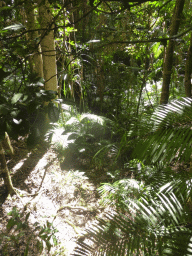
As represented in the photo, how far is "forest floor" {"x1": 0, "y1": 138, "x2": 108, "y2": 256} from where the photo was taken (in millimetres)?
1511

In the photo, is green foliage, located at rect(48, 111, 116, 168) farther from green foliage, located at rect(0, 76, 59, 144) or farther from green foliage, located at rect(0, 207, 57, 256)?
green foliage, located at rect(0, 76, 59, 144)

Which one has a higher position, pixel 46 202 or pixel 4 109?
pixel 4 109

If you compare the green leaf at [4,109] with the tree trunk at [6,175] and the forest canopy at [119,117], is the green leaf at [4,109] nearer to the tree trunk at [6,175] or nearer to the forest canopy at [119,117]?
the forest canopy at [119,117]

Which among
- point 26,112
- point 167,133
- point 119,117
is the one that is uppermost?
point 26,112

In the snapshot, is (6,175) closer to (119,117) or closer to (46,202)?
(46,202)

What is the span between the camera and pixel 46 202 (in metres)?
1.94

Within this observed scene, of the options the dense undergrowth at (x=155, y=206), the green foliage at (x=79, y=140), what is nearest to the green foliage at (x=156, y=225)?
the dense undergrowth at (x=155, y=206)

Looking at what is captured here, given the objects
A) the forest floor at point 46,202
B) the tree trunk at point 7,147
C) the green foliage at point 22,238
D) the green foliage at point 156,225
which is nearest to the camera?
the green foliage at point 156,225

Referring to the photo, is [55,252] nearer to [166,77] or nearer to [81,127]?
[81,127]

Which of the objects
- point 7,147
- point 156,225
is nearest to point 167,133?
point 156,225

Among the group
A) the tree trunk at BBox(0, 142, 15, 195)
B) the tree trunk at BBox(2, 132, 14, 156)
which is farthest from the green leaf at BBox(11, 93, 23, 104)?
the tree trunk at BBox(2, 132, 14, 156)

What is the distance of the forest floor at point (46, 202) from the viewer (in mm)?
1511

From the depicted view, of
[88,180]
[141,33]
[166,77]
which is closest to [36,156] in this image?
[88,180]

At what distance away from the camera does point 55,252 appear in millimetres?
1485
